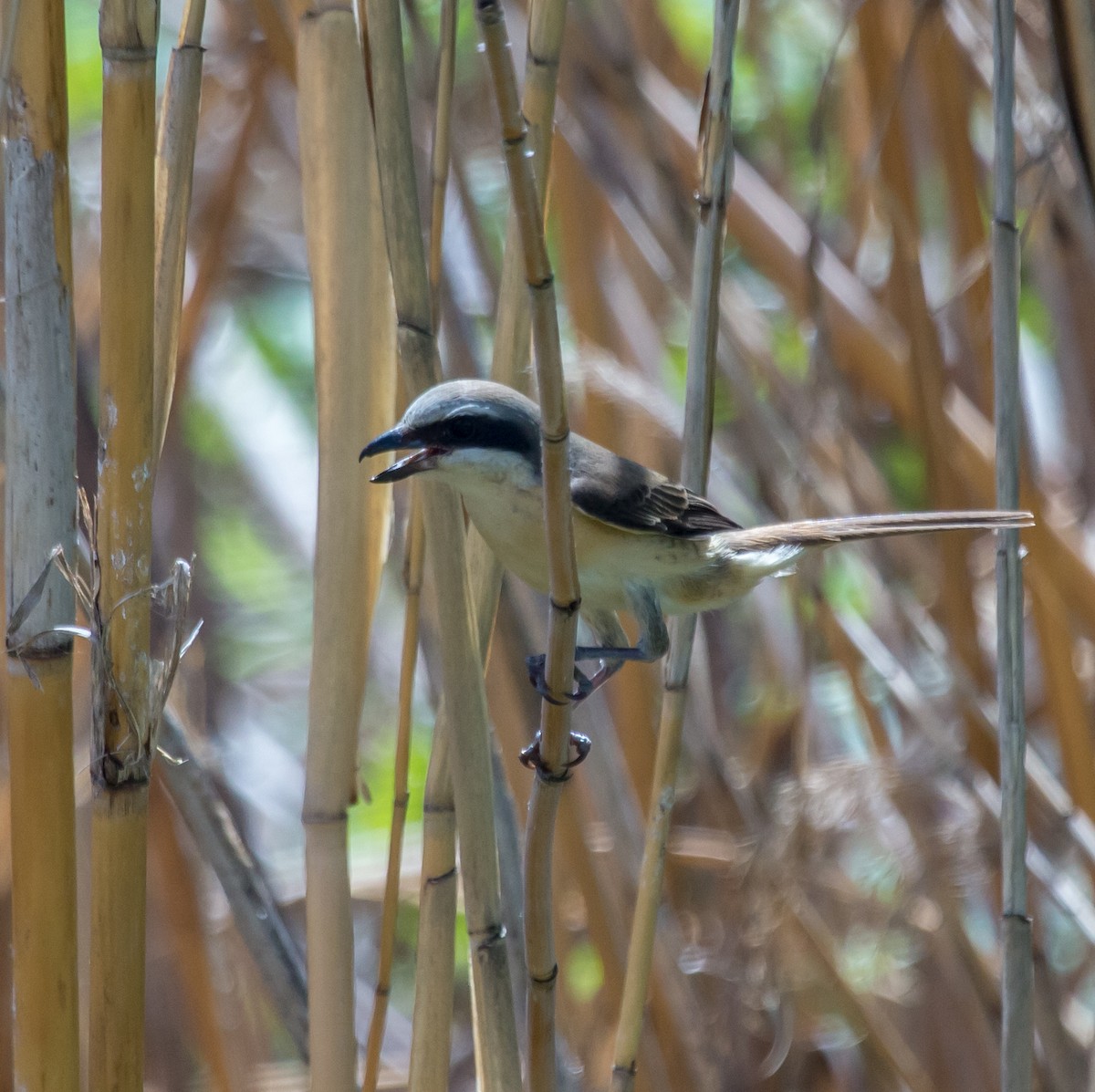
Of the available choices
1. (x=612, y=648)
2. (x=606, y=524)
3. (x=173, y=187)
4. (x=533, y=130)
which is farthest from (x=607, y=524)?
(x=173, y=187)

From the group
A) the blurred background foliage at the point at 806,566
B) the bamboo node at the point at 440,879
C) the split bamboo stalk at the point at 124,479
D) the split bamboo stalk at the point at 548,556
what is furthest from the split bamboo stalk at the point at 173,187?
the blurred background foliage at the point at 806,566

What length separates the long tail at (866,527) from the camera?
1223mm

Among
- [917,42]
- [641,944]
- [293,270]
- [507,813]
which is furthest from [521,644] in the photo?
[293,270]

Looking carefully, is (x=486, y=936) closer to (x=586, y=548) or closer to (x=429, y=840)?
(x=429, y=840)

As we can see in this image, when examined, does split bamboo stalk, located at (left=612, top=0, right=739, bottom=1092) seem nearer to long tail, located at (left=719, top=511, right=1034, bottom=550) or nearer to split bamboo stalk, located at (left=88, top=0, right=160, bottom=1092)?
long tail, located at (left=719, top=511, right=1034, bottom=550)

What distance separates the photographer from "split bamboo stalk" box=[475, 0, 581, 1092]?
70 cm

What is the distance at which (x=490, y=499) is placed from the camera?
1.28 meters

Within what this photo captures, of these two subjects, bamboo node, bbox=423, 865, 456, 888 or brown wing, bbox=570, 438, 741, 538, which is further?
brown wing, bbox=570, 438, 741, 538

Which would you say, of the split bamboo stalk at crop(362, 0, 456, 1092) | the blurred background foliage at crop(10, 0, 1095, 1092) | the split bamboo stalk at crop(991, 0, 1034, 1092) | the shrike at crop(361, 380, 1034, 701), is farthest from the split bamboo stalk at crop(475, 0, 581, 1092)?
the blurred background foliage at crop(10, 0, 1095, 1092)

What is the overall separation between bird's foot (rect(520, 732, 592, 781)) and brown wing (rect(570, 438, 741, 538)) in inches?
10.3

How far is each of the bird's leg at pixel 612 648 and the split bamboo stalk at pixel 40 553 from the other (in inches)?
17.6

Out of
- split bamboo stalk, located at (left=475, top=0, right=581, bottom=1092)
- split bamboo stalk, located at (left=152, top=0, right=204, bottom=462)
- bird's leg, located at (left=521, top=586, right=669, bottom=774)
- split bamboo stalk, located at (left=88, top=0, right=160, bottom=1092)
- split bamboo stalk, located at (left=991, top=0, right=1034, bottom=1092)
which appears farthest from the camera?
bird's leg, located at (left=521, top=586, right=669, bottom=774)

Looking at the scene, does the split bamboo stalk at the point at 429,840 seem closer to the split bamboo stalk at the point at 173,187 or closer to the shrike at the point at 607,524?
the shrike at the point at 607,524

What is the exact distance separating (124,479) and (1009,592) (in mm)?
816
